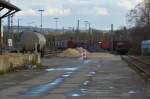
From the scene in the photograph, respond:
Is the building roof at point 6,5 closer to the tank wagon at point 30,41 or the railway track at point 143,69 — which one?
the railway track at point 143,69

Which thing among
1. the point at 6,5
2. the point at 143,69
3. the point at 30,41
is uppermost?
the point at 6,5

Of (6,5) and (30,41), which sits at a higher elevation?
(6,5)

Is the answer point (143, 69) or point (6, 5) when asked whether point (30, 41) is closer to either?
point (6, 5)

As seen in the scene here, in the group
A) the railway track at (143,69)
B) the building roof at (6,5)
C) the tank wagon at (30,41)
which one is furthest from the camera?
the tank wagon at (30,41)

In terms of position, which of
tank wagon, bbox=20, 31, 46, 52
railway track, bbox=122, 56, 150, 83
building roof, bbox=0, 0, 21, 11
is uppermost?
building roof, bbox=0, 0, 21, 11

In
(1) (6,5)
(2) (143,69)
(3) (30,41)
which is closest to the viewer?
(1) (6,5)

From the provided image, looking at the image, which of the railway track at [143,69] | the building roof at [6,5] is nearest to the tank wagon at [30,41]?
the railway track at [143,69]

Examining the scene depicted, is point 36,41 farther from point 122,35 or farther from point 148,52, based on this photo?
point 122,35

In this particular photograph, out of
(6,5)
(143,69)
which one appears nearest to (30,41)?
(6,5)

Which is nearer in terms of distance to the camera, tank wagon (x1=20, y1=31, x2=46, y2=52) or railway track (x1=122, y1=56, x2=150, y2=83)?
railway track (x1=122, y1=56, x2=150, y2=83)

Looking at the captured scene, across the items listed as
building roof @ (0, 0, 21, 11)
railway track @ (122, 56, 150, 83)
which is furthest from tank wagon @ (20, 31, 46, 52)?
building roof @ (0, 0, 21, 11)

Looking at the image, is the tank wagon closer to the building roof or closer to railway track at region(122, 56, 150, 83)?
railway track at region(122, 56, 150, 83)

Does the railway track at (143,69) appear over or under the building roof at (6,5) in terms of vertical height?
under

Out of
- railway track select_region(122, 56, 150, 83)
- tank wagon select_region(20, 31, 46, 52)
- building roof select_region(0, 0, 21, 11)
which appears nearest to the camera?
railway track select_region(122, 56, 150, 83)
